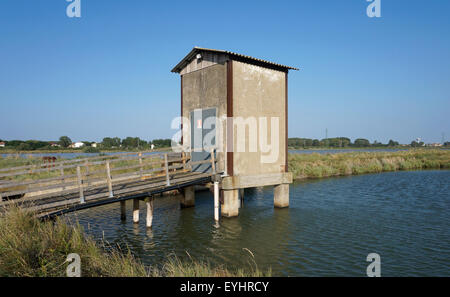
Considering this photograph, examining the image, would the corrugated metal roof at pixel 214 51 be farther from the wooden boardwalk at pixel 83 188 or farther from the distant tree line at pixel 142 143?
the distant tree line at pixel 142 143

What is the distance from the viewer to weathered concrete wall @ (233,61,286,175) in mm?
13562

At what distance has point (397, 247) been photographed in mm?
10297

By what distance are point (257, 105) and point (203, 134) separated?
9.83ft

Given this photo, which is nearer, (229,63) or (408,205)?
(229,63)

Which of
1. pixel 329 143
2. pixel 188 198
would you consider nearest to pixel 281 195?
pixel 188 198

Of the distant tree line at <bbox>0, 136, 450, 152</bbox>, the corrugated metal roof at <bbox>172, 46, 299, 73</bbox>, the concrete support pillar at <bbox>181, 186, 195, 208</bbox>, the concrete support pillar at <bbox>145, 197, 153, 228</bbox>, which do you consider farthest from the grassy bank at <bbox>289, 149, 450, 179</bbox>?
the distant tree line at <bbox>0, 136, 450, 152</bbox>

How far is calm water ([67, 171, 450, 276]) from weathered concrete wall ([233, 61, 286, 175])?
2.56 m

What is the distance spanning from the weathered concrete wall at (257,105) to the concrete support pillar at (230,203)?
100 centimetres

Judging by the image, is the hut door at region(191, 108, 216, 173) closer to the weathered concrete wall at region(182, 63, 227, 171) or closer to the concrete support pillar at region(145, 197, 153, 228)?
the weathered concrete wall at region(182, 63, 227, 171)

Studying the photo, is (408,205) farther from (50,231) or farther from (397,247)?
(50,231)

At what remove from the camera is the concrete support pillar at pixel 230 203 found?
13.7 m

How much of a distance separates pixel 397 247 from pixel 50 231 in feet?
34.8

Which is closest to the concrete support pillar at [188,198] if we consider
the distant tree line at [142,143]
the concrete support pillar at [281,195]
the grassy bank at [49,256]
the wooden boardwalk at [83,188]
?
the wooden boardwalk at [83,188]
